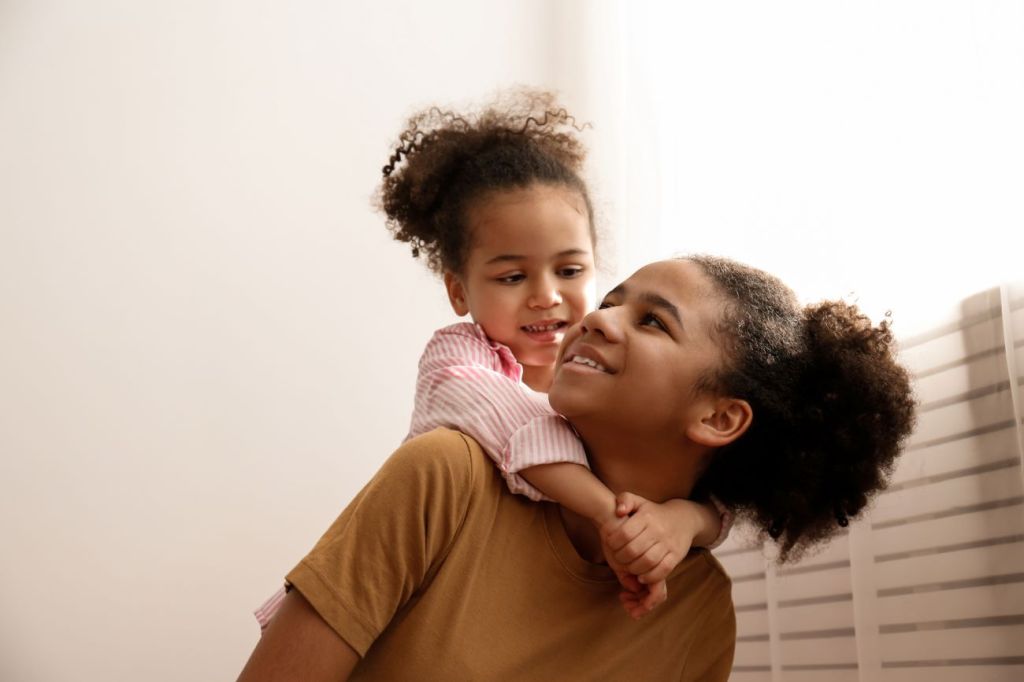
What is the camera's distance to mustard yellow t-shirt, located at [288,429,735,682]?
4.09 ft

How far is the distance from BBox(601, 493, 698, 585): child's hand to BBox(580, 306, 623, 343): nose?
0.63 feet

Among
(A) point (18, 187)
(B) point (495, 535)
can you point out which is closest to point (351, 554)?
(B) point (495, 535)

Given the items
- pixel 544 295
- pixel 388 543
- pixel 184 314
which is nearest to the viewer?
pixel 388 543

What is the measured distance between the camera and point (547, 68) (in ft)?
10.2

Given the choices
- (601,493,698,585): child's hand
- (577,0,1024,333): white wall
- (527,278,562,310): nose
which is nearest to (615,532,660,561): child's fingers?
(601,493,698,585): child's hand

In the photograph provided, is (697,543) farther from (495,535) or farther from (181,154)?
(181,154)

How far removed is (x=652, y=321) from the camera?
1390mm

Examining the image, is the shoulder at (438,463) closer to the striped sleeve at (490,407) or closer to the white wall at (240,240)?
the striped sleeve at (490,407)

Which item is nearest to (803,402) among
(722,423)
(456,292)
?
(722,423)

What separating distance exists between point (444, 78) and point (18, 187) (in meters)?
1.11

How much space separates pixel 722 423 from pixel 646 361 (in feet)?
0.43

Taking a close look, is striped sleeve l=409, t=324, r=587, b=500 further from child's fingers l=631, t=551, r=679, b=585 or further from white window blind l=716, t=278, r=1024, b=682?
white window blind l=716, t=278, r=1024, b=682

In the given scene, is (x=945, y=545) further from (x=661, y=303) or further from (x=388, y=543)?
(x=388, y=543)

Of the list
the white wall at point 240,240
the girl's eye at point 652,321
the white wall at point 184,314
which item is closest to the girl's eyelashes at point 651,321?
the girl's eye at point 652,321
